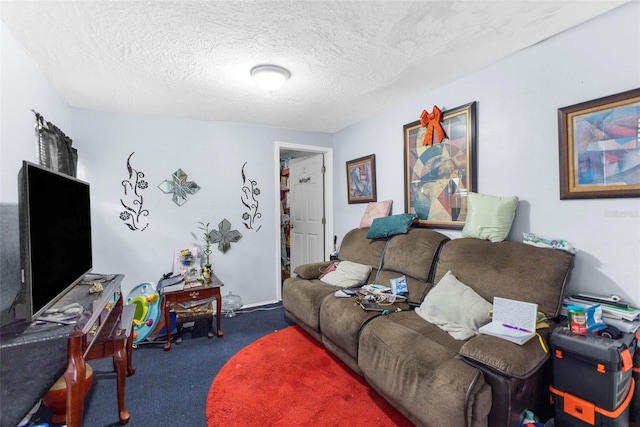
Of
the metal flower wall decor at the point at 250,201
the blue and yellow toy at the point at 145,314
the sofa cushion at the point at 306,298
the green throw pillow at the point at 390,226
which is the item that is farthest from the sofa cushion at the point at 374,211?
the blue and yellow toy at the point at 145,314

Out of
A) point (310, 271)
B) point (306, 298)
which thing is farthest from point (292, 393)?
→ point (310, 271)

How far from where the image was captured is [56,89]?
2.49 m

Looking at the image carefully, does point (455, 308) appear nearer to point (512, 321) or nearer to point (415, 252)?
point (512, 321)

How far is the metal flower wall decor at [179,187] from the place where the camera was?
129 inches

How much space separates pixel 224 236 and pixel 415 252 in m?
2.24

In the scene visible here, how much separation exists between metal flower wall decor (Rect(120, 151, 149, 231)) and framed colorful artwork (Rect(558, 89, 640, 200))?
3.69 meters

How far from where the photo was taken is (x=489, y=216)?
212cm

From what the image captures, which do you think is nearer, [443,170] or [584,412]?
[584,412]

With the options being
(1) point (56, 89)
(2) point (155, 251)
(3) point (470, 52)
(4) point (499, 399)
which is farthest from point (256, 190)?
(4) point (499, 399)

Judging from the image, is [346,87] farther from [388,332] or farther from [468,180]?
[388,332]

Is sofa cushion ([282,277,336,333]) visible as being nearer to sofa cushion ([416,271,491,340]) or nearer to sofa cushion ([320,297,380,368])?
sofa cushion ([320,297,380,368])

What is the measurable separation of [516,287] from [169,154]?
11.3ft

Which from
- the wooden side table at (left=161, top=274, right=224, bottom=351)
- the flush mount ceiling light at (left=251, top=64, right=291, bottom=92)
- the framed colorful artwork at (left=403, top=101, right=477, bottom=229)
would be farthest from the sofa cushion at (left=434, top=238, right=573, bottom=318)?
the wooden side table at (left=161, top=274, right=224, bottom=351)

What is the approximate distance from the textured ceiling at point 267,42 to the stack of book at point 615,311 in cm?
161
